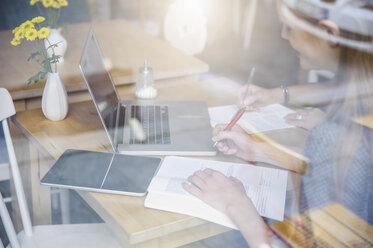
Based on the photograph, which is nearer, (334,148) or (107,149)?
(334,148)

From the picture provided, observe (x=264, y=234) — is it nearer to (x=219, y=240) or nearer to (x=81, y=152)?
(x=219, y=240)

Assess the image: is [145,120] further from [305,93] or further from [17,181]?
[305,93]

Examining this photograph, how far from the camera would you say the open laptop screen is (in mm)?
775

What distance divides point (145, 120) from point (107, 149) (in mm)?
136

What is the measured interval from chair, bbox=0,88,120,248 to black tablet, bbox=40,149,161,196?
15 cm

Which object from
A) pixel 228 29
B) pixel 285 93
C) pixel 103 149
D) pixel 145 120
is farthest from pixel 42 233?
pixel 228 29

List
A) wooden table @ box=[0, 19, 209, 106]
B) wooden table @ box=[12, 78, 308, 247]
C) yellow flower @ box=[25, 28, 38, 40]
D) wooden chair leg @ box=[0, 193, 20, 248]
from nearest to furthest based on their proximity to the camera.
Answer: wooden table @ box=[12, 78, 308, 247], wooden chair leg @ box=[0, 193, 20, 248], yellow flower @ box=[25, 28, 38, 40], wooden table @ box=[0, 19, 209, 106]

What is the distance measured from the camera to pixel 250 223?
62cm


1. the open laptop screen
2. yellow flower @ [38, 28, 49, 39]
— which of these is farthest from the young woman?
yellow flower @ [38, 28, 49, 39]

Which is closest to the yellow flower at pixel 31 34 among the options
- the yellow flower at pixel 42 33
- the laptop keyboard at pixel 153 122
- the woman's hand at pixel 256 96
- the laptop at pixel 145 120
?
the yellow flower at pixel 42 33

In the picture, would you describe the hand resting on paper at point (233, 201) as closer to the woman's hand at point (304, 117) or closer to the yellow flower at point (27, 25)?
the woman's hand at point (304, 117)

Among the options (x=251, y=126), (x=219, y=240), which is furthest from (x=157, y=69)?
(x=219, y=240)

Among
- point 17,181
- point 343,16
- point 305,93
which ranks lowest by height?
point 17,181

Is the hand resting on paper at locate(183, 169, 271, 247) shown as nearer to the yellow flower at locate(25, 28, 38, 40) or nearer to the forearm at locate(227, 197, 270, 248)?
the forearm at locate(227, 197, 270, 248)
